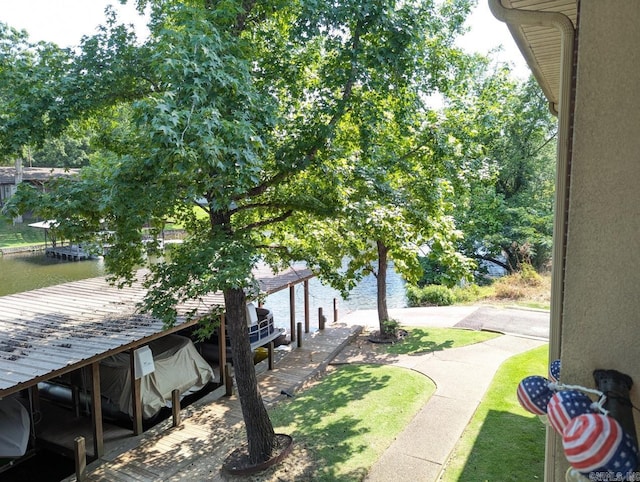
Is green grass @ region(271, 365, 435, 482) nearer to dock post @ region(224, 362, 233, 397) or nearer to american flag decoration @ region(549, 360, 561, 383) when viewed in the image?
dock post @ region(224, 362, 233, 397)

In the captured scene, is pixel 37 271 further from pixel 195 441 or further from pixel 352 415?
pixel 352 415

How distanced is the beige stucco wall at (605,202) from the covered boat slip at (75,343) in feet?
23.7

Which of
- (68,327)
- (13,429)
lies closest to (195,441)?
(13,429)

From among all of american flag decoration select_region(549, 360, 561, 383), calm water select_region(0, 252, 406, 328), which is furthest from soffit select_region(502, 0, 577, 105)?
calm water select_region(0, 252, 406, 328)

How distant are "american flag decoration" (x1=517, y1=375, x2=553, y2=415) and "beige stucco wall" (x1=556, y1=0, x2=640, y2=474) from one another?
20cm

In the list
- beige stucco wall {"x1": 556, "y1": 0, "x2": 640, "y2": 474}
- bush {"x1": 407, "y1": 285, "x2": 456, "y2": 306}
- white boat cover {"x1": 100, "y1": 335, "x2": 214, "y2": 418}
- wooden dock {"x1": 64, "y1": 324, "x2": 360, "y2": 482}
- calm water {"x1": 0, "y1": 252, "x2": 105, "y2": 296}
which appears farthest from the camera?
calm water {"x1": 0, "y1": 252, "x2": 105, "y2": 296}

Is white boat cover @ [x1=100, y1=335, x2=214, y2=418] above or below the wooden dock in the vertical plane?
above

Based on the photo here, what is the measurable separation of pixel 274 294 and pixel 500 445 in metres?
18.0

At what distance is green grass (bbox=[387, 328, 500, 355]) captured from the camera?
12812 millimetres

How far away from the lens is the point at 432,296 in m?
20.4

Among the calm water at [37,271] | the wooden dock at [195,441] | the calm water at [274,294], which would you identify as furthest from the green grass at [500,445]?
the calm water at [37,271]

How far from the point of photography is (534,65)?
4.87 meters

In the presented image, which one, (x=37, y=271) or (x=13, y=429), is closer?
(x=13, y=429)

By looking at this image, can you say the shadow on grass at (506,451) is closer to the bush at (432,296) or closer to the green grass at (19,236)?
the bush at (432,296)
